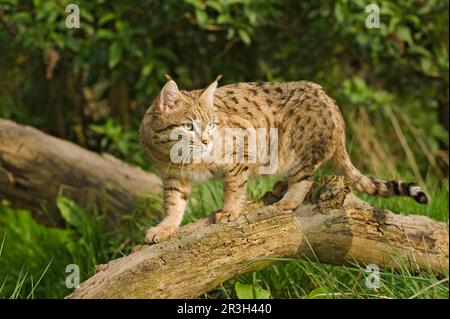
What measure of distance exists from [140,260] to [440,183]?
16.0 feet

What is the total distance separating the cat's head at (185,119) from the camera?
4.04 metres

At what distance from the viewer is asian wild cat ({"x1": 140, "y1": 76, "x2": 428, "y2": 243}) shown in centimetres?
409

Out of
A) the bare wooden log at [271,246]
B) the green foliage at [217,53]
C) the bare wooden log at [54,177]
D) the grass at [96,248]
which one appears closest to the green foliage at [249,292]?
the grass at [96,248]

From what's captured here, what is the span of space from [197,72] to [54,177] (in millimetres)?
2197

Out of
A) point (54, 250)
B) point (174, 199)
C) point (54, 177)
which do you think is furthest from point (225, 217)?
point (54, 177)

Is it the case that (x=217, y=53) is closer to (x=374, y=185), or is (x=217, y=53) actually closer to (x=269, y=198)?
(x=269, y=198)

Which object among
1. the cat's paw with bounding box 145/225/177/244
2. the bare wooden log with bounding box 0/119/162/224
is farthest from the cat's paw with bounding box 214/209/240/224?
the bare wooden log with bounding box 0/119/162/224

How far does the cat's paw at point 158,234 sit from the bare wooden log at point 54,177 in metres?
1.84

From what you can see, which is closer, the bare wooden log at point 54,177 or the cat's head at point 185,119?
the cat's head at point 185,119

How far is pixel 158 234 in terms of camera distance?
412 centimetres

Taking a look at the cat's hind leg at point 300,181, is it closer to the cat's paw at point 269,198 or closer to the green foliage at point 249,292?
the cat's paw at point 269,198
